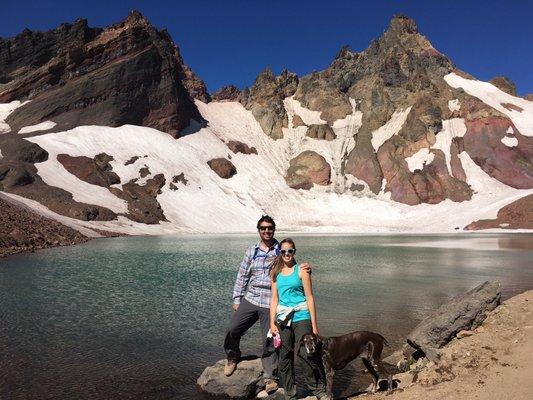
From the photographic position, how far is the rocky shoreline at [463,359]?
762cm

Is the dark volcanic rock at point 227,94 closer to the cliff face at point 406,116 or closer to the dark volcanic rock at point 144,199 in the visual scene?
the cliff face at point 406,116

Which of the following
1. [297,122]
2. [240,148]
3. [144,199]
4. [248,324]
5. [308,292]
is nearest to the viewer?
[308,292]

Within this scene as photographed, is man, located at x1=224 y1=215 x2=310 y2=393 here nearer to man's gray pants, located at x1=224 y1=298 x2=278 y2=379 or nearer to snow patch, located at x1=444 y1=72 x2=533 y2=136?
man's gray pants, located at x1=224 y1=298 x2=278 y2=379

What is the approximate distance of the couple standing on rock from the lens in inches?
302

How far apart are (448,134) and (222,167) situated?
188 feet

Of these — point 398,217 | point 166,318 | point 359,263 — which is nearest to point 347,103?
point 398,217

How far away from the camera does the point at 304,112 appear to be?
14350 cm

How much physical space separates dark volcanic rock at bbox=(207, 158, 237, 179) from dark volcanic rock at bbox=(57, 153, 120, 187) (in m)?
25.7

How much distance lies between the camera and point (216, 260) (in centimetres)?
3575

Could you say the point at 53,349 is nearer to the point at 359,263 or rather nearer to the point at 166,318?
the point at 166,318

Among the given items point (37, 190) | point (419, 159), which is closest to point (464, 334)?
point (37, 190)

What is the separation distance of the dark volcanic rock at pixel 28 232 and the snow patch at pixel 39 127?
52.7 m

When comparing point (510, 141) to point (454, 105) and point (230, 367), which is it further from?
point (230, 367)

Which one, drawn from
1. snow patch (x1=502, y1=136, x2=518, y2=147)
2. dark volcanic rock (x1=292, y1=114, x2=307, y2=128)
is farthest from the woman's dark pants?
dark volcanic rock (x1=292, y1=114, x2=307, y2=128)
